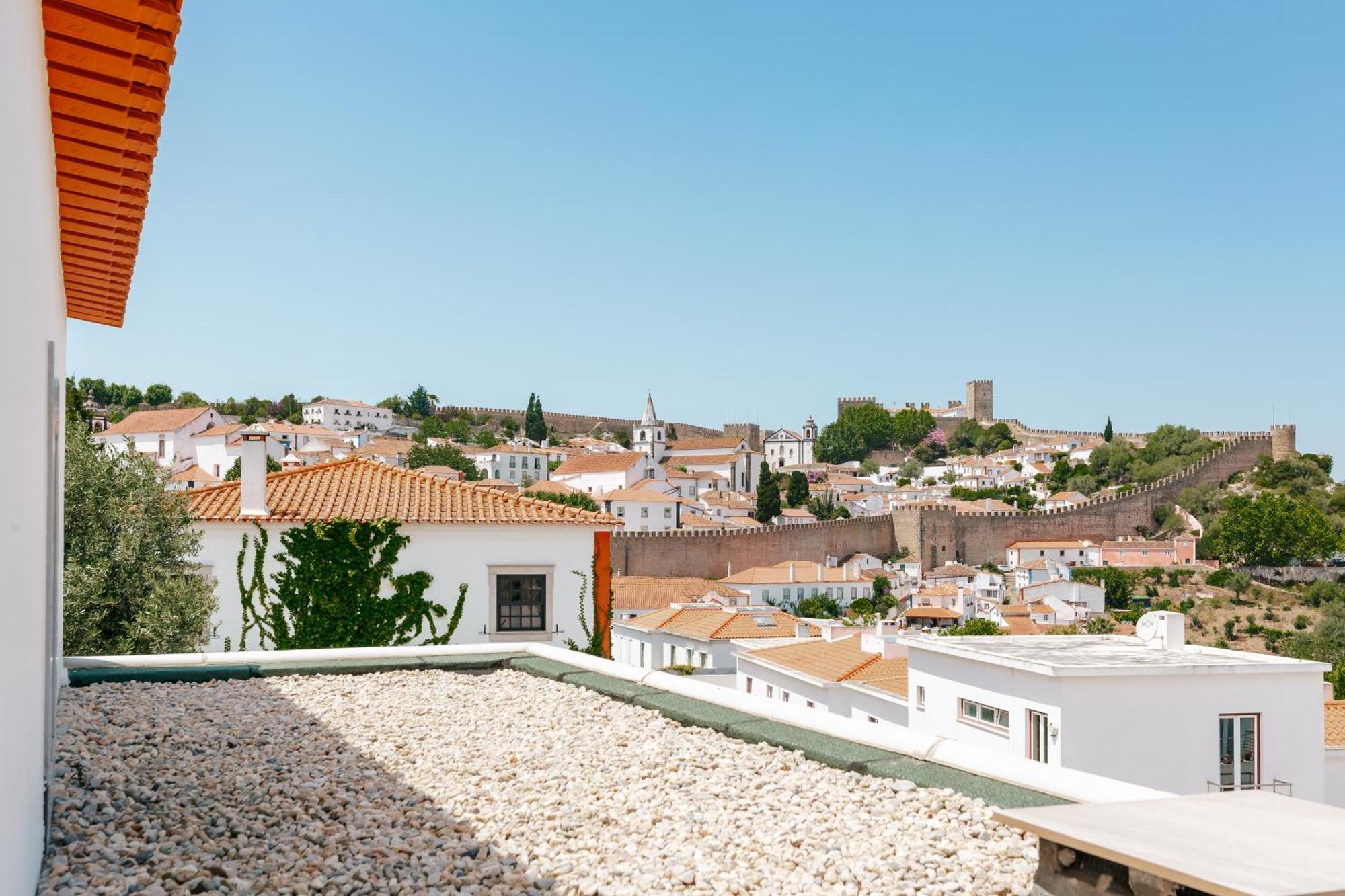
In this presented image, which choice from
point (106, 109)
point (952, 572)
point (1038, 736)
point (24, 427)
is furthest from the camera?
point (952, 572)

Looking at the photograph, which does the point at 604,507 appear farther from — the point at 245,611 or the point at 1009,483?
the point at 245,611

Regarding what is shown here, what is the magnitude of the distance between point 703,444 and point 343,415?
33259 mm

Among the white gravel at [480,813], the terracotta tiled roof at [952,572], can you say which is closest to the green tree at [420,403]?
the terracotta tiled roof at [952,572]

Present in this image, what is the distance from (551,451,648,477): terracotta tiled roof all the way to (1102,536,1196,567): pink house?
1303 inches

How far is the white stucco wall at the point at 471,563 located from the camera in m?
12.7

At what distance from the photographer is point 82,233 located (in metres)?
4.27

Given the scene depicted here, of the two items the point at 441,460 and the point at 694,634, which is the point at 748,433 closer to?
the point at 441,460

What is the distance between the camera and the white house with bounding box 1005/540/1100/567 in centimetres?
7244

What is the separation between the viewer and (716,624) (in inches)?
1497

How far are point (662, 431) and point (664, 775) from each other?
330 feet

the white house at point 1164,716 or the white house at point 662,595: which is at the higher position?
the white house at point 1164,716

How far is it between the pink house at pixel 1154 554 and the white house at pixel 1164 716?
193ft

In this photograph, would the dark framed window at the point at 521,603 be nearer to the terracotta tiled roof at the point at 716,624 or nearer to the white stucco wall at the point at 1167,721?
the white stucco wall at the point at 1167,721

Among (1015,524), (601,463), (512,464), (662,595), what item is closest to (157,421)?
(512,464)
